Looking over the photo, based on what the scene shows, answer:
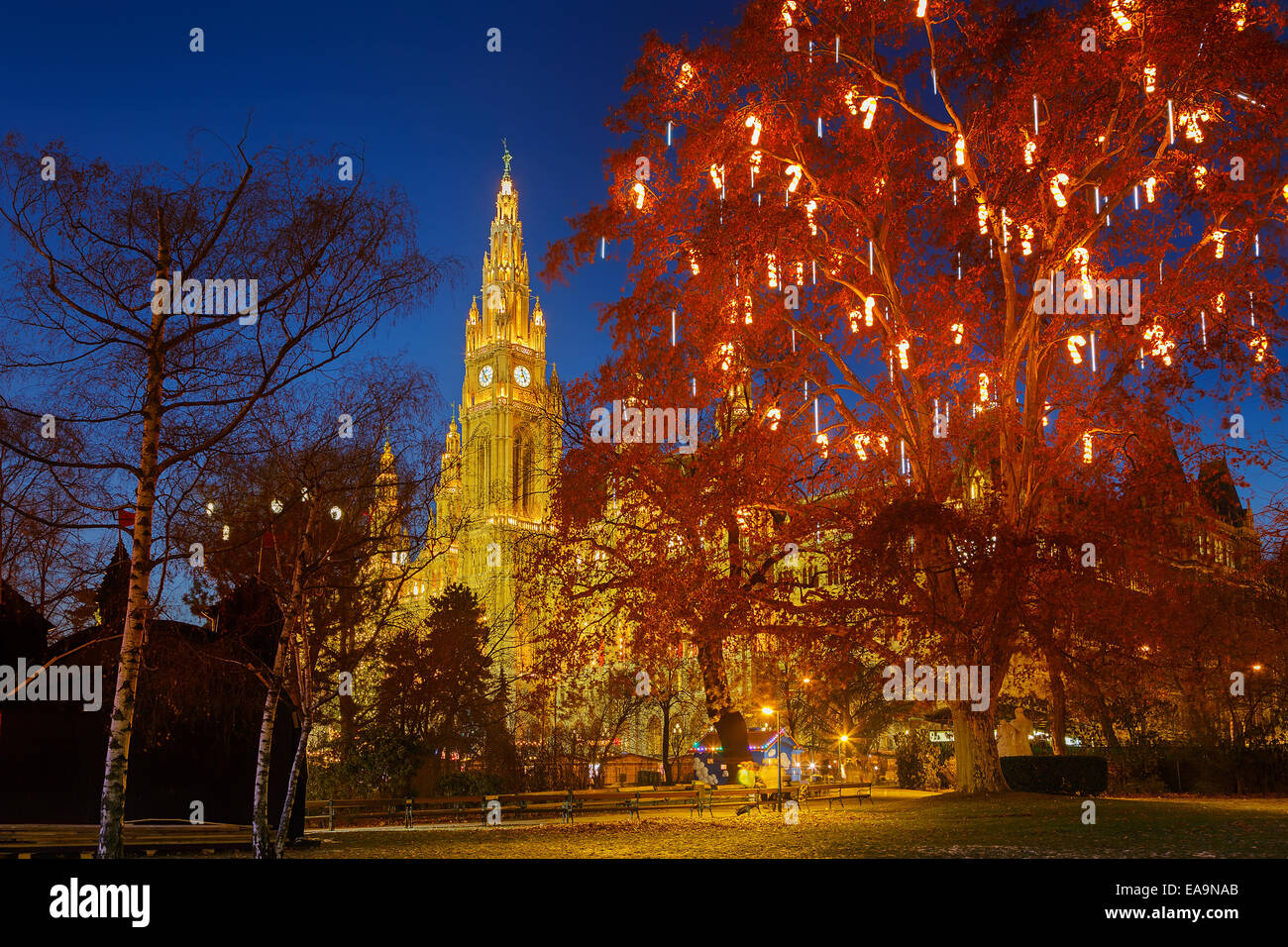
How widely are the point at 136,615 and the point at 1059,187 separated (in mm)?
19695

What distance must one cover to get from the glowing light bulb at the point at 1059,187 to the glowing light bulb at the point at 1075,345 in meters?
2.85

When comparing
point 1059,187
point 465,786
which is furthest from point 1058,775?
point 465,786

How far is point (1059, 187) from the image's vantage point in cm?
2247

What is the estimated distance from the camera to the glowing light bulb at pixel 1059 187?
2206cm

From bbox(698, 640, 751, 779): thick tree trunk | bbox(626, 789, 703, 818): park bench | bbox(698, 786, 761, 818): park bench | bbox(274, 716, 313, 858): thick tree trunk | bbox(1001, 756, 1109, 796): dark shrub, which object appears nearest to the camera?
bbox(274, 716, 313, 858): thick tree trunk

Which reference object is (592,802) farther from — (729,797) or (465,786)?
(465,786)

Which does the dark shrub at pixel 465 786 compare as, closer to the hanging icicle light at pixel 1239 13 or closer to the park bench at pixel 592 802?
the park bench at pixel 592 802

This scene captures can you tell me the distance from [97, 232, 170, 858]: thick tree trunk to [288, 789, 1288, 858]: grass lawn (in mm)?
5124

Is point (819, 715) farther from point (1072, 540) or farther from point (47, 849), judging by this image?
point (47, 849)

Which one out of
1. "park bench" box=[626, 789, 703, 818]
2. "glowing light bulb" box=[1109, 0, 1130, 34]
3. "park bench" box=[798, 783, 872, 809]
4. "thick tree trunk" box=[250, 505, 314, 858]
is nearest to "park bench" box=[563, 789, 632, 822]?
"park bench" box=[626, 789, 703, 818]

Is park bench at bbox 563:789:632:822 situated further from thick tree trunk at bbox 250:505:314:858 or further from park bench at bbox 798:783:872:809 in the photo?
thick tree trunk at bbox 250:505:314:858

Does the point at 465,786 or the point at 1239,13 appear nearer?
the point at 1239,13

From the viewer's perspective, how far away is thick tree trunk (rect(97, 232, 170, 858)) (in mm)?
11945

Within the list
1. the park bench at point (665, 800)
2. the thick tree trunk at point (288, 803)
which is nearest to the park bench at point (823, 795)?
the park bench at point (665, 800)
